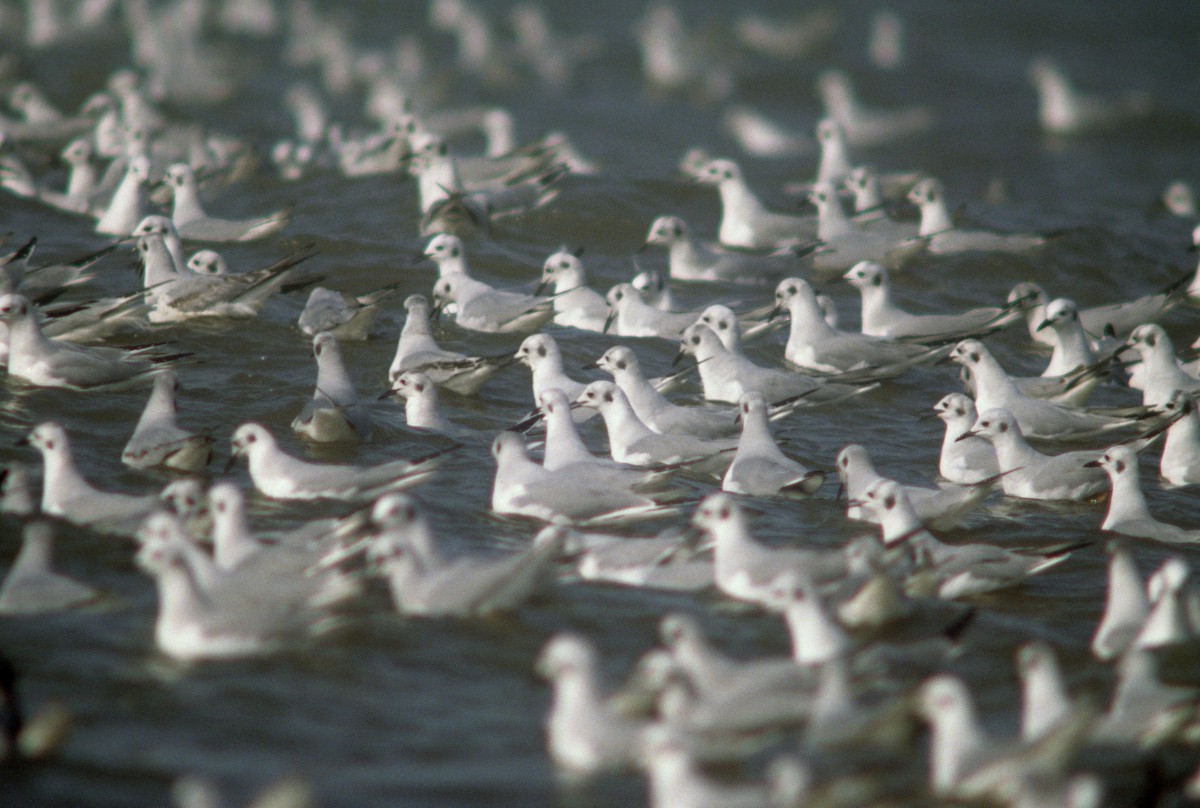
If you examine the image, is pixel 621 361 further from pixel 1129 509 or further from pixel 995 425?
pixel 1129 509

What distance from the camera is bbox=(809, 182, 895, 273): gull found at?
18.8 m

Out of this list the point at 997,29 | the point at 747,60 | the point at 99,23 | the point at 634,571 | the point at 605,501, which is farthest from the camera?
the point at 997,29

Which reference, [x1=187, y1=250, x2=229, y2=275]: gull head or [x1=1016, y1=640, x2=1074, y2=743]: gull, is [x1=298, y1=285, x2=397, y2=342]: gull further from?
[x1=1016, y1=640, x2=1074, y2=743]: gull

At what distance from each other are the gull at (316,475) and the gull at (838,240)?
8.83 metres

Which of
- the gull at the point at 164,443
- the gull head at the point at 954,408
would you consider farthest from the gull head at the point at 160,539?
the gull head at the point at 954,408

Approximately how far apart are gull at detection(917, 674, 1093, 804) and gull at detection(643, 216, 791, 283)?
11128 millimetres

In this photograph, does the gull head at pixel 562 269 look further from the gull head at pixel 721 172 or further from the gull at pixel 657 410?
the gull head at pixel 721 172

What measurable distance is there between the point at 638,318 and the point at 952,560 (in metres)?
6.38

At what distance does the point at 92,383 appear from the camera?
40.8 feet

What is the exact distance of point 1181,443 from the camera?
517 inches

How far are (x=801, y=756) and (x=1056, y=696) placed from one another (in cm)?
133

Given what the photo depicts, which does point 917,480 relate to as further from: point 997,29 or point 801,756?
point 997,29

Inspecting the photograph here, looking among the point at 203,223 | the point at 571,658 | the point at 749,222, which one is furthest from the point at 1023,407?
the point at 203,223

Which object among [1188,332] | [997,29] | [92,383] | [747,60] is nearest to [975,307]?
[1188,332]
